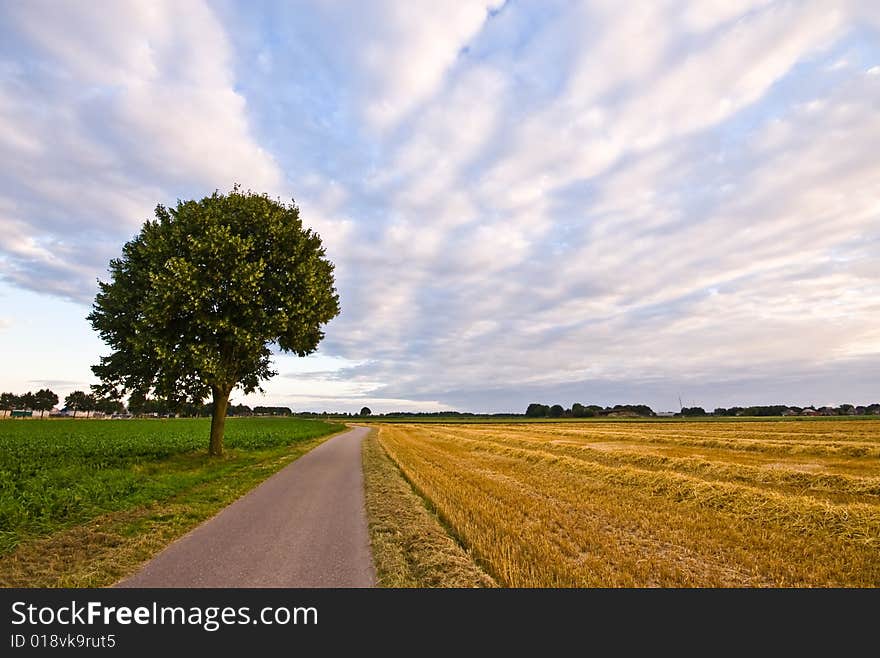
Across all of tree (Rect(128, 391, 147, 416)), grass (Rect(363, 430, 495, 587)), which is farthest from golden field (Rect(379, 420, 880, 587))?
tree (Rect(128, 391, 147, 416))

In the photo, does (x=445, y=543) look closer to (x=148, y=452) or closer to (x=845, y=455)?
(x=148, y=452)

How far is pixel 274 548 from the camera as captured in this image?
28.8ft

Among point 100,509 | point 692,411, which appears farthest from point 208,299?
point 692,411

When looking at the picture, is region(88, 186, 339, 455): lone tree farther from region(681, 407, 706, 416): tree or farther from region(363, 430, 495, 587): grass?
region(681, 407, 706, 416): tree

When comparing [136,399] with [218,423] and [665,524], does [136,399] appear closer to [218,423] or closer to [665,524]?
[218,423]

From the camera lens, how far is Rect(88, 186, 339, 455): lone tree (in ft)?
70.2

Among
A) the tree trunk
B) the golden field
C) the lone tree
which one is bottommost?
the golden field

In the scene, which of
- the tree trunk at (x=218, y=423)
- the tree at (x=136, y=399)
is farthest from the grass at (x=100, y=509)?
the tree at (x=136, y=399)

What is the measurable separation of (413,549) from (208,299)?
1820 centimetres

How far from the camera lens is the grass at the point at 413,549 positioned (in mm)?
7141

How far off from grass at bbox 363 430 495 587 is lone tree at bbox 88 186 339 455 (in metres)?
12.3

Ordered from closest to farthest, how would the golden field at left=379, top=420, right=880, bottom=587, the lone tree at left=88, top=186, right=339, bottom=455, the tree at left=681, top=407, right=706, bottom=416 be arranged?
the golden field at left=379, top=420, right=880, bottom=587, the lone tree at left=88, top=186, right=339, bottom=455, the tree at left=681, top=407, right=706, bottom=416
